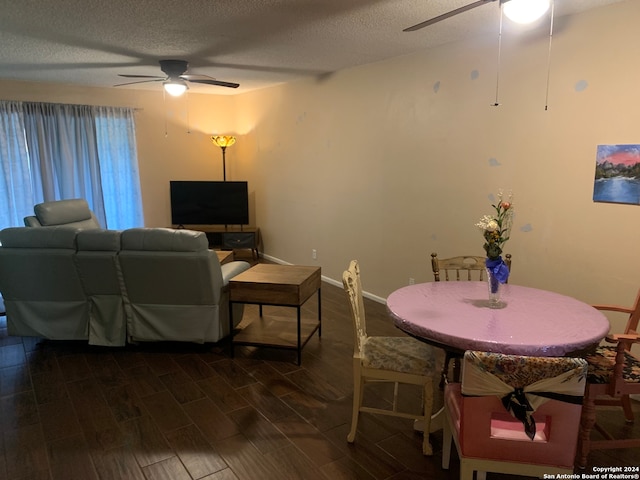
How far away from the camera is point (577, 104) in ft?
9.82

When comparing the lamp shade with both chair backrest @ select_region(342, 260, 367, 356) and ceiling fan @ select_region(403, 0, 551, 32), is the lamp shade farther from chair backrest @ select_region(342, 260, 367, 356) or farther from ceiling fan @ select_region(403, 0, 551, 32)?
ceiling fan @ select_region(403, 0, 551, 32)

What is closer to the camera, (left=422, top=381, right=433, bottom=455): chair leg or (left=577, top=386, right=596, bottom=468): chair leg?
(left=577, top=386, right=596, bottom=468): chair leg

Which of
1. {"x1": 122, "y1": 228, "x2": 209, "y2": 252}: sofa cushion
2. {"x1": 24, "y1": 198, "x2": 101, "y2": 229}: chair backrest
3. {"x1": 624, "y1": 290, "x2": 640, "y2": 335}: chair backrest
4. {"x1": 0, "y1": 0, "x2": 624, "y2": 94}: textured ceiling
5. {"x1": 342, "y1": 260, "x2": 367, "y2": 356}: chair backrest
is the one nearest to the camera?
{"x1": 342, "y1": 260, "x2": 367, "y2": 356}: chair backrest

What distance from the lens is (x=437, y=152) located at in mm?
4031

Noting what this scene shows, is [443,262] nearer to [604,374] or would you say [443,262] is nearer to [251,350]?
[604,374]

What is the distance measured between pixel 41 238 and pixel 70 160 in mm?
3143

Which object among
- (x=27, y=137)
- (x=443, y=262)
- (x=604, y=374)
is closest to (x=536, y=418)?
(x=604, y=374)

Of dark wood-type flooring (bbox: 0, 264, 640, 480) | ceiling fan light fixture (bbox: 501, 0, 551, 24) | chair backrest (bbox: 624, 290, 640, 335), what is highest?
ceiling fan light fixture (bbox: 501, 0, 551, 24)

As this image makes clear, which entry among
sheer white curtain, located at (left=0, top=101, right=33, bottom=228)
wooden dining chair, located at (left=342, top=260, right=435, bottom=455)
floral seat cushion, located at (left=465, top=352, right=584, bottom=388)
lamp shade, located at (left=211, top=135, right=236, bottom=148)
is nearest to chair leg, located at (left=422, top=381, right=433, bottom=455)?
wooden dining chair, located at (left=342, top=260, right=435, bottom=455)

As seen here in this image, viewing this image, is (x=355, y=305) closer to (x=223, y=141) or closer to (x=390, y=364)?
(x=390, y=364)

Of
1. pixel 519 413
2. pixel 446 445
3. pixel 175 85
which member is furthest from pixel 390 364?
pixel 175 85

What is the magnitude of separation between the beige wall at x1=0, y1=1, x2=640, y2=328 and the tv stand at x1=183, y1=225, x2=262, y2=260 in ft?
0.90

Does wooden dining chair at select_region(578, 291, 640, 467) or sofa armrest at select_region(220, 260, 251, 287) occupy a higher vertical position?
sofa armrest at select_region(220, 260, 251, 287)

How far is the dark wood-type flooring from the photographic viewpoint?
2211 mm
